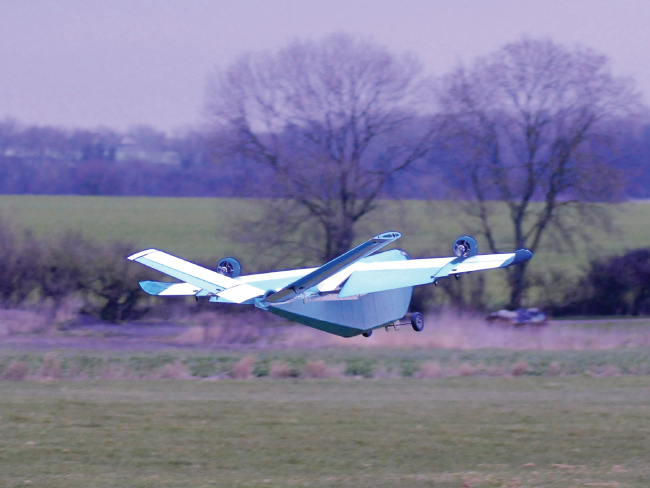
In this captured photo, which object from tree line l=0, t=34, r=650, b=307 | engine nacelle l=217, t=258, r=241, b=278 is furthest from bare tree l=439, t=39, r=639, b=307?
engine nacelle l=217, t=258, r=241, b=278

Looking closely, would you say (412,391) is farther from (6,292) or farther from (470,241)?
(6,292)

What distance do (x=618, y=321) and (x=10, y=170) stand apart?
95.9ft

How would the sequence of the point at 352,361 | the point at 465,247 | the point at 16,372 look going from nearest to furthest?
the point at 465,247 → the point at 16,372 → the point at 352,361

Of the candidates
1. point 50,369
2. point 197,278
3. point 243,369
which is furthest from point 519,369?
point 197,278

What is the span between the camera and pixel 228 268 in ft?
27.0

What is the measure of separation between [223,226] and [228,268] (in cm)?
2650

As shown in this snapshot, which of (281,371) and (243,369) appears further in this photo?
(243,369)

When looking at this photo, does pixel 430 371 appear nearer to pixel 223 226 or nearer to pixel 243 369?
pixel 243 369

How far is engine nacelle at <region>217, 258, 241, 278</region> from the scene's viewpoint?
26.8 ft

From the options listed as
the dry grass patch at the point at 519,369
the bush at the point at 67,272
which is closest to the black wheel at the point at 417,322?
the dry grass patch at the point at 519,369

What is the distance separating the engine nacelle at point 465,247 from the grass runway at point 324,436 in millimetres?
4803

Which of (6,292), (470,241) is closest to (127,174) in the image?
(6,292)

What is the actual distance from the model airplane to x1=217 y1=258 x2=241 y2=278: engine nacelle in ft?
1.10

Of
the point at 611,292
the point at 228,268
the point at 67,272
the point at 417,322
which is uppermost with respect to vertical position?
the point at 67,272
